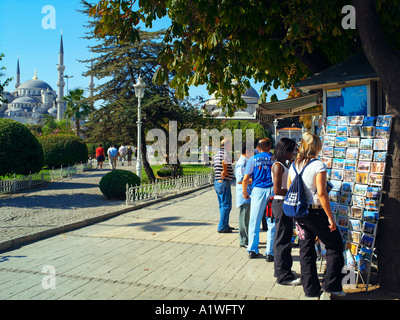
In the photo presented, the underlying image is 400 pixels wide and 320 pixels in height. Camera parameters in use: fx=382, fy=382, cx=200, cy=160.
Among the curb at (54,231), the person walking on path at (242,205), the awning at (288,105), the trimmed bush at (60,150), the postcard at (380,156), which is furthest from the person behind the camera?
the trimmed bush at (60,150)

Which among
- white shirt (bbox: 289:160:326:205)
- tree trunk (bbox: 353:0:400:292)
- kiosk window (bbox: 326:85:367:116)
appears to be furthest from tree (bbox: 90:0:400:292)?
white shirt (bbox: 289:160:326:205)

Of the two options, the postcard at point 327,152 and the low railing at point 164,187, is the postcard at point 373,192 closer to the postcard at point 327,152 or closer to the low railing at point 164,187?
the postcard at point 327,152

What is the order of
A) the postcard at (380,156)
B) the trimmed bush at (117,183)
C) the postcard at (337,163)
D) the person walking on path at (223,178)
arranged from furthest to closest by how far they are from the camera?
1. the trimmed bush at (117,183)
2. the person walking on path at (223,178)
3. the postcard at (337,163)
4. the postcard at (380,156)

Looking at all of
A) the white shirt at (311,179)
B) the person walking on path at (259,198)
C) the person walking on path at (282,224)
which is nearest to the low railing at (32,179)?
the person walking on path at (259,198)

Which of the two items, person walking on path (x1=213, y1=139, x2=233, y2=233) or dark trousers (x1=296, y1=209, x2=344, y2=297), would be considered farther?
person walking on path (x1=213, y1=139, x2=233, y2=233)

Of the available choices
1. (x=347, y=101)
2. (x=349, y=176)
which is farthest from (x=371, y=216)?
(x=347, y=101)

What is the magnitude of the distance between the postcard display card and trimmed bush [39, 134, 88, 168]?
20.4 meters

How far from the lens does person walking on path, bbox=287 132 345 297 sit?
4164mm

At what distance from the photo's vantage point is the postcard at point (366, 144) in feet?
15.5

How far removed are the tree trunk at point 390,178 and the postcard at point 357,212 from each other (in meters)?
0.28

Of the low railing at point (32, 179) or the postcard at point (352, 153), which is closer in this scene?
the postcard at point (352, 153)

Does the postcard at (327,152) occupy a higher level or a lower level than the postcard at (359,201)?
higher

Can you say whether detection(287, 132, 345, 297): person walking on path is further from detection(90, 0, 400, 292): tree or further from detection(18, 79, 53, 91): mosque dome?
detection(18, 79, 53, 91): mosque dome
